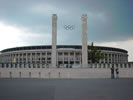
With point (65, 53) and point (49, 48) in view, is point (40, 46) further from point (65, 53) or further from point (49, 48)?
point (65, 53)

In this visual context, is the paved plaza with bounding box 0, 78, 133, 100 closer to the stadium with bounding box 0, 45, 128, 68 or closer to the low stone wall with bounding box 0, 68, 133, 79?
the low stone wall with bounding box 0, 68, 133, 79

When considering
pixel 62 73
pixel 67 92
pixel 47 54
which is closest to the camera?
pixel 67 92

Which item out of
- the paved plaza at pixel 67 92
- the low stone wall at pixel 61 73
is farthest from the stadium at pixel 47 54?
the paved plaza at pixel 67 92

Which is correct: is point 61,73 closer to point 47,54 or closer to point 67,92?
point 67,92

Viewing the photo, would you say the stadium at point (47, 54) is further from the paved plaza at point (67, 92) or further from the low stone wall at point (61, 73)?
the paved plaza at point (67, 92)

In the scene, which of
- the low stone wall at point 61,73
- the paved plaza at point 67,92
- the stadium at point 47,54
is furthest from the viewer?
the stadium at point 47,54

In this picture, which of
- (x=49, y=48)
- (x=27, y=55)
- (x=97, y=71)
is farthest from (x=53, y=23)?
(x=27, y=55)

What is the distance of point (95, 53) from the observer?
191 feet

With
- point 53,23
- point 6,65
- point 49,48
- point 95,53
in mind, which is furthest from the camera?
point 49,48

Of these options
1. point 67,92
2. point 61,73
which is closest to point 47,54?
point 61,73

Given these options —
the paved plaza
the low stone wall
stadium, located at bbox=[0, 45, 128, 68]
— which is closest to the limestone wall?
the low stone wall

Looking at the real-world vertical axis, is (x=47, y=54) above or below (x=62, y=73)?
above

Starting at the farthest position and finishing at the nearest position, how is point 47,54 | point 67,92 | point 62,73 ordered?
point 47,54 < point 62,73 < point 67,92

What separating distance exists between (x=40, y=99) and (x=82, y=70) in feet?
64.4
